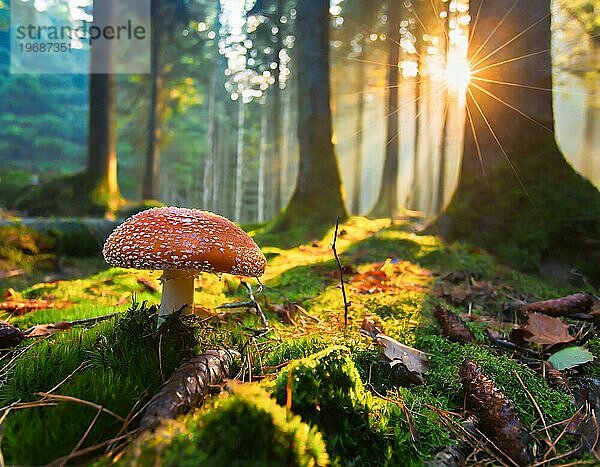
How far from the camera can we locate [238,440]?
100cm

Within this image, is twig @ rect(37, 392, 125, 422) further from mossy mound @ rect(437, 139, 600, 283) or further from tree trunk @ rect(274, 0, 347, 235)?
tree trunk @ rect(274, 0, 347, 235)

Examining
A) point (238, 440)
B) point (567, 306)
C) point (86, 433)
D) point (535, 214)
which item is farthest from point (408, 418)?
point (535, 214)

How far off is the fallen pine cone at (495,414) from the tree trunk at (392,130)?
1323 cm

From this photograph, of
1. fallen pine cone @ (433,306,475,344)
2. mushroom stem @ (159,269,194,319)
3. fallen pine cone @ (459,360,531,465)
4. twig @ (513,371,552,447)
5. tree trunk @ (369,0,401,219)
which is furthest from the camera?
tree trunk @ (369,0,401,219)

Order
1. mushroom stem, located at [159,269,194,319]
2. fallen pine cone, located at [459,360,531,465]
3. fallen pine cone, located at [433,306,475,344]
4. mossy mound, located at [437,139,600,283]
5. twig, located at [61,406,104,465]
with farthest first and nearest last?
mossy mound, located at [437,139,600,283], fallen pine cone, located at [433,306,475,344], mushroom stem, located at [159,269,194,319], fallen pine cone, located at [459,360,531,465], twig, located at [61,406,104,465]

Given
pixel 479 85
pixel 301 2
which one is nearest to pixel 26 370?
pixel 479 85

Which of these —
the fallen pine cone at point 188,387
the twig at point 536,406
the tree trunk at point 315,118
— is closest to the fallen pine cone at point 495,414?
the twig at point 536,406

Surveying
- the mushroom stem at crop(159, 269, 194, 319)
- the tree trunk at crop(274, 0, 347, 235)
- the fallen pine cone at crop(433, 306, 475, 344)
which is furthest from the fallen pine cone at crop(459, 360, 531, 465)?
the tree trunk at crop(274, 0, 347, 235)

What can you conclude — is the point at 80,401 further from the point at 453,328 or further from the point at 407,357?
the point at 453,328

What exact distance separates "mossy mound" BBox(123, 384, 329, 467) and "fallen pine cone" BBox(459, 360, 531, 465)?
2.61 ft

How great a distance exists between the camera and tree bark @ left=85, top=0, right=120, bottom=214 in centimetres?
998

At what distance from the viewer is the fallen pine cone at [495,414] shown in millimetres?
1432

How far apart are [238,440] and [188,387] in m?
0.43

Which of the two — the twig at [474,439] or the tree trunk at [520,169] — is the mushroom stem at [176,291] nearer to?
the twig at [474,439]
